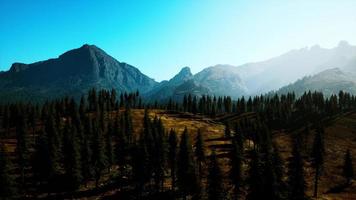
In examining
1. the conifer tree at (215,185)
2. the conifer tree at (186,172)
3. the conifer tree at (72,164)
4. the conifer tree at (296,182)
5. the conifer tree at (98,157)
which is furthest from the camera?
the conifer tree at (98,157)

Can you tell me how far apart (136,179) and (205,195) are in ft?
72.3

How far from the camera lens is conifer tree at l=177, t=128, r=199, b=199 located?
68.9 m

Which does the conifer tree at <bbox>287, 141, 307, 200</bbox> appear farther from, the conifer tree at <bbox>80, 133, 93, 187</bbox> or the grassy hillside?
the conifer tree at <bbox>80, 133, 93, 187</bbox>

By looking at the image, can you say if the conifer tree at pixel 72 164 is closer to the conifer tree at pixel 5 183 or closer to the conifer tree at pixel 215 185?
the conifer tree at pixel 5 183

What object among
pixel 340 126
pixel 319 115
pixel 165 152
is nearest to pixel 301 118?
pixel 319 115

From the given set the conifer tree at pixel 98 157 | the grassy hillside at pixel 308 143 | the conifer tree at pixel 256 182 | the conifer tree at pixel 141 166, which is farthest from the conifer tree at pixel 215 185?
the conifer tree at pixel 98 157

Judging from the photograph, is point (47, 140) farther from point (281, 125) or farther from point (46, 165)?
point (281, 125)

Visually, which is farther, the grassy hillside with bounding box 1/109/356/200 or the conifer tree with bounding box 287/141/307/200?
the grassy hillside with bounding box 1/109/356/200

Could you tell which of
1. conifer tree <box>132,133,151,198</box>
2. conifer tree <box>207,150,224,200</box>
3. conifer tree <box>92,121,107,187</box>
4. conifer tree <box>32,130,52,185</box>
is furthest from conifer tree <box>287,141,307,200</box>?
conifer tree <box>32,130,52,185</box>

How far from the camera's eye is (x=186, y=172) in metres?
71.2

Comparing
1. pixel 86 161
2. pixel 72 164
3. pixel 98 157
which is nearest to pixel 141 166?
pixel 98 157

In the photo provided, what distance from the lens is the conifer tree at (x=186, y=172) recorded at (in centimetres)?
Answer: 6894

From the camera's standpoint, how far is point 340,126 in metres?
172

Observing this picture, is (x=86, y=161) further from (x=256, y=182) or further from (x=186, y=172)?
(x=256, y=182)
